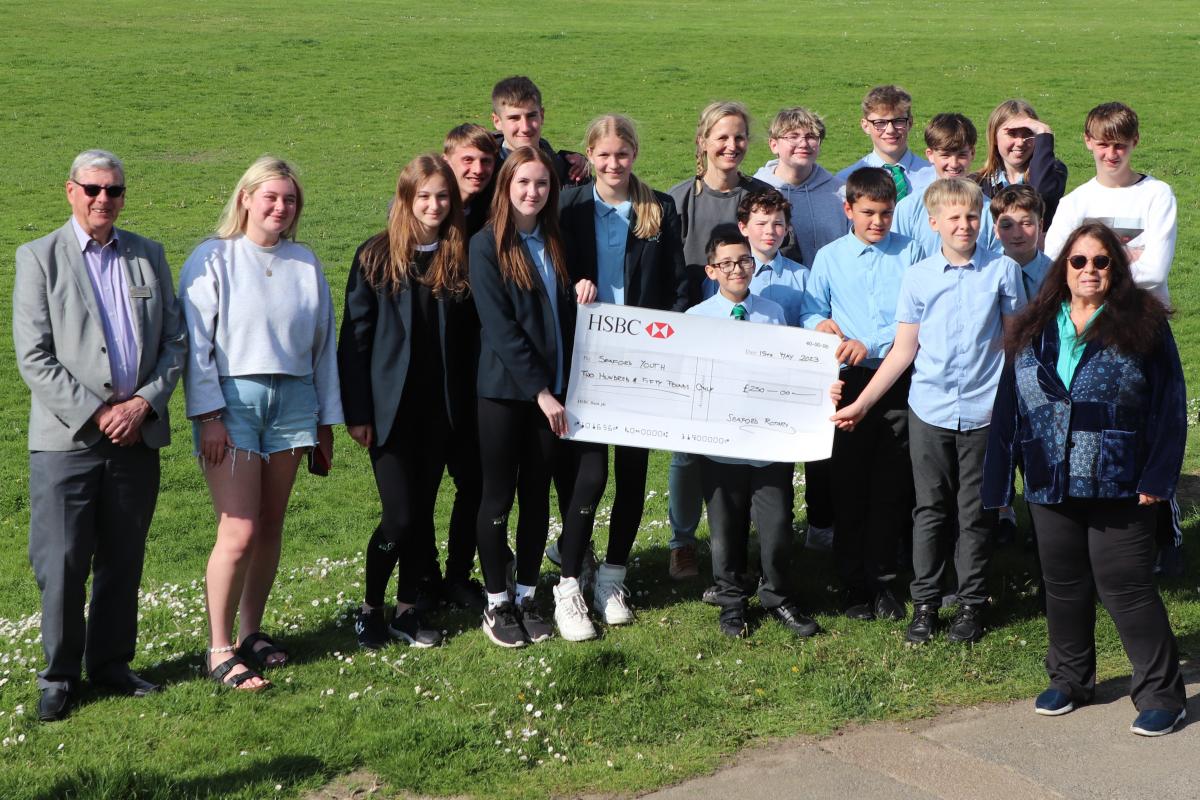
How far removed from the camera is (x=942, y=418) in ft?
23.0

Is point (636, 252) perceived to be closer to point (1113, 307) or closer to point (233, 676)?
point (1113, 307)

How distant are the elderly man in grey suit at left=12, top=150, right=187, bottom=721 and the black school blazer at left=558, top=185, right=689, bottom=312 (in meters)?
2.09

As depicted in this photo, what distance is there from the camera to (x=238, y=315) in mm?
6629

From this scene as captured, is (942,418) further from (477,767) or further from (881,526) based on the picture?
(477,767)

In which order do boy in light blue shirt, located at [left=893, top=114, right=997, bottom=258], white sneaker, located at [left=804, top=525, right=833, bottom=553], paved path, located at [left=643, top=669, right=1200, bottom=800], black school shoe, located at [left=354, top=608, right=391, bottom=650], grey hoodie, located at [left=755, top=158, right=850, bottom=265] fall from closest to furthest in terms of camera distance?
paved path, located at [left=643, top=669, right=1200, bottom=800] → black school shoe, located at [left=354, top=608, right=391, bottom=650] → boy in light blue shirt, located at [left=893, top=114, right=997, bottom=258] → grey hoodie, located at [left=755, top=158, right=850, bottom=265] → white sneaker, located at [left=804, top=525, right=833, bottom=553]

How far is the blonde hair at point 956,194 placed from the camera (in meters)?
6.87

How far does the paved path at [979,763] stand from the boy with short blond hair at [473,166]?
3213 millimetres

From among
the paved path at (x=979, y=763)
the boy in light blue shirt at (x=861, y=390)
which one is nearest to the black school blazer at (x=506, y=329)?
the boy in light blue shirt at (x=861, y=390)

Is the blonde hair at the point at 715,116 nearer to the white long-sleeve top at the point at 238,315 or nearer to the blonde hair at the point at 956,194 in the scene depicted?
the blonde hair at the point at 956,194

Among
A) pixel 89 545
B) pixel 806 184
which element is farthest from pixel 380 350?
pixel 806 184

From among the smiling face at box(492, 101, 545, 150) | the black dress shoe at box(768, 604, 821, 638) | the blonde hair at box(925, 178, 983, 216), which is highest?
the smiling face at box(492, 101, 545, 150)

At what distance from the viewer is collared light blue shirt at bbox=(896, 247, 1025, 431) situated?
6910mm

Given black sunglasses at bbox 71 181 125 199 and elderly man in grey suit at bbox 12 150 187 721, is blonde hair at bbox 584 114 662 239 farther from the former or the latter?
black sunglasses at bbox 71 181 125 199

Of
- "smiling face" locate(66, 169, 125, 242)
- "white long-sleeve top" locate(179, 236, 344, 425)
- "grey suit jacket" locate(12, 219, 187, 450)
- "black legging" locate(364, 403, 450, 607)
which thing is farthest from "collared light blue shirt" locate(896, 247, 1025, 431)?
"smiling face" locate(66, 169, 125, 242)
